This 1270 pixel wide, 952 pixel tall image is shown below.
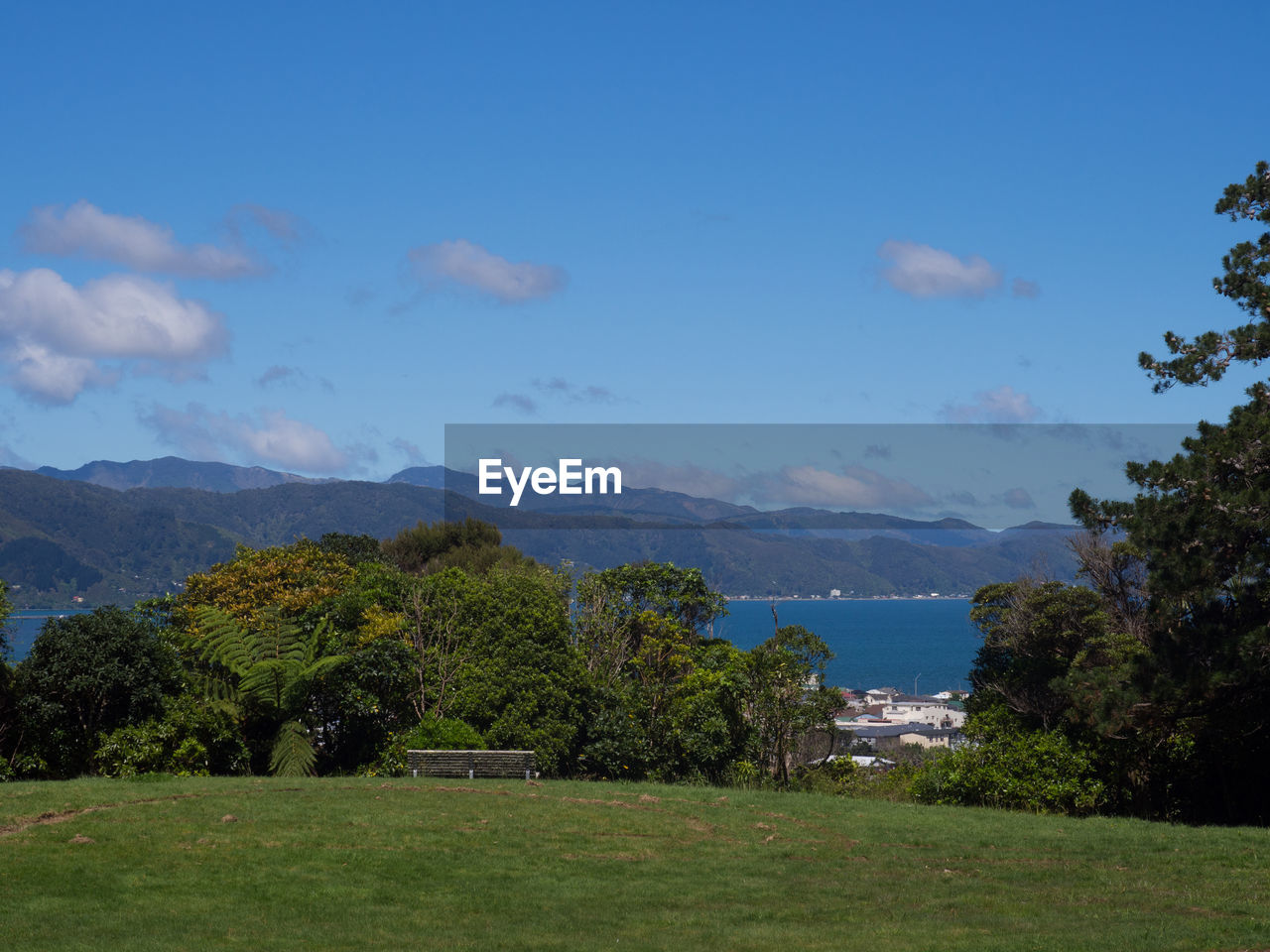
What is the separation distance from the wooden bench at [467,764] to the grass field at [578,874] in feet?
9.21

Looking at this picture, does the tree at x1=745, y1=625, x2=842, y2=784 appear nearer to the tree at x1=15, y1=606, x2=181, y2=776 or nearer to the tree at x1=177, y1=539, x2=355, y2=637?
the tree at x1=15, y1=606, x2=181, y2=776

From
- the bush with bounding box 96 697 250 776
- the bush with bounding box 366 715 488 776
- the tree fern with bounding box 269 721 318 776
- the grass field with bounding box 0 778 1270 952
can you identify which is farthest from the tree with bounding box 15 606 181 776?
the bush with bounding box 366 715 488 776

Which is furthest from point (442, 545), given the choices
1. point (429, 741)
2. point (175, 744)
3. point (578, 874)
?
point (578, 874)

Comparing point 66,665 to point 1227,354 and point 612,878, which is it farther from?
point 1227,354

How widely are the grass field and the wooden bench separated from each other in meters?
2.81

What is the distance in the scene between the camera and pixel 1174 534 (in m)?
19.2

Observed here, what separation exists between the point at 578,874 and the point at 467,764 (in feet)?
27.6

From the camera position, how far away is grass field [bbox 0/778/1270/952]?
1091 cm

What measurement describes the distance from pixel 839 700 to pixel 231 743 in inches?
495

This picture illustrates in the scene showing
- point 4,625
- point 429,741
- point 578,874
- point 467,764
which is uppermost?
point 4,625

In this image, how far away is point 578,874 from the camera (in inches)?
539

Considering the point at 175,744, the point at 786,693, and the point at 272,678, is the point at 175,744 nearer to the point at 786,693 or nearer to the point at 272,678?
the point at 272,678

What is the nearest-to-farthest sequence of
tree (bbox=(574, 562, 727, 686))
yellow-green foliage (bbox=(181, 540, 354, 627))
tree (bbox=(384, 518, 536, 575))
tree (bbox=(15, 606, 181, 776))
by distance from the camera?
1. tree (bbox=(15, 606, 181, 776))
2. tree (bbox=(574, 562, 727, 686))
3. yellow-green foliage (bbox=(181, 540, 354, 627))
4. tree (bbox=(384, 518, 536, 575))

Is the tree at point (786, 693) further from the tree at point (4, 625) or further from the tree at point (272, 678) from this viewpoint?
the tree at point (4, 625)
